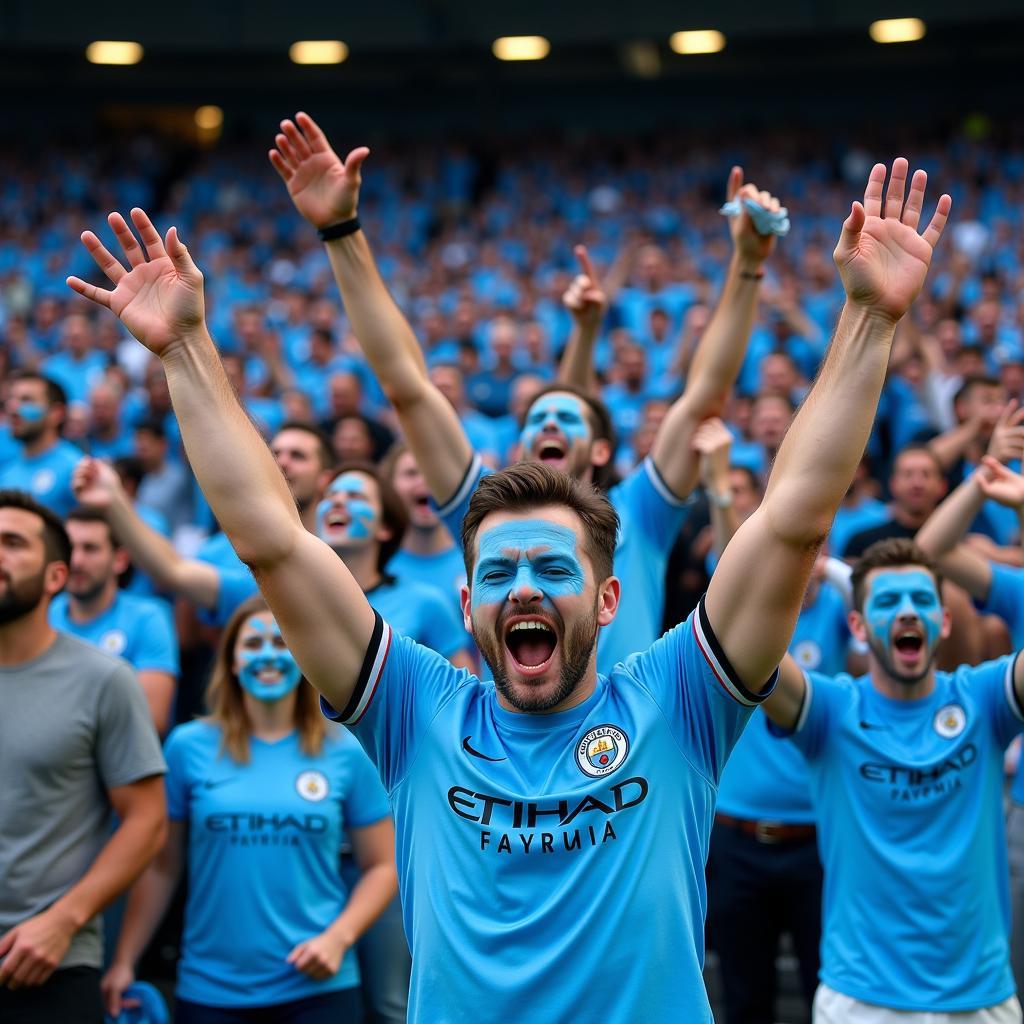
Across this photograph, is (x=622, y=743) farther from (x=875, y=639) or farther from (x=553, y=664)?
(x=875, y=639)

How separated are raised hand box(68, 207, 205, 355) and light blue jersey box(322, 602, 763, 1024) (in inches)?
27.7

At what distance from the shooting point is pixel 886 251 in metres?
2.59

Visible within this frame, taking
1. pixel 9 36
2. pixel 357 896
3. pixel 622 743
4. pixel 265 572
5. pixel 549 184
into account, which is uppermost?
pixel 9 36

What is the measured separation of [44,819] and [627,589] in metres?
1.89

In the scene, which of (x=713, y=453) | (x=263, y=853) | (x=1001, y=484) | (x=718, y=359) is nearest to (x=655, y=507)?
(x=713, y=453)

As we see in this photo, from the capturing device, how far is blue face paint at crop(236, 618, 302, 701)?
4503 mm

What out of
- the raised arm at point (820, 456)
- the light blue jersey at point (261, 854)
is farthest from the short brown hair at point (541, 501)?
the light blue jersey at point (261, 854)

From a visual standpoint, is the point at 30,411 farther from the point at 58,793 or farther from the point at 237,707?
the point at 58,793

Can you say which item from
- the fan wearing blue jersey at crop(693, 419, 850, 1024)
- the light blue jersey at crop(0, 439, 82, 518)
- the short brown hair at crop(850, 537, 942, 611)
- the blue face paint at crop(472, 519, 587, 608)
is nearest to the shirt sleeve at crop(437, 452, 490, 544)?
the fan wearing blue jersey at crop(693, 419, 850, 1024)

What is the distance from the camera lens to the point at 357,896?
174 inches

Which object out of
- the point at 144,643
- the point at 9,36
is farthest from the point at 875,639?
the point at 9,36

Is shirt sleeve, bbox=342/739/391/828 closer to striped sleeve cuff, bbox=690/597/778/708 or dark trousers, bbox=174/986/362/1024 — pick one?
dark trousers, bbox=174/986/362/1024

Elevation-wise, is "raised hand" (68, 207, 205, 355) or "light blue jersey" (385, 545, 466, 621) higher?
"raised hand" (68, 207, 205, 355)

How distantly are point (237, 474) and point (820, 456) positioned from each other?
108 cm
